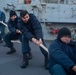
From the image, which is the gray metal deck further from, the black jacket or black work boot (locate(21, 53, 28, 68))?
the black jacket

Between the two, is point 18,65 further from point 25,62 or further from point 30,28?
point 30,28

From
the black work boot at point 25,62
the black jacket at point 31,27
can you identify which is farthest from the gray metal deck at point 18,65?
the black jacket at point 31,27

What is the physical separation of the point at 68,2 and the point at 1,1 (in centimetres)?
225

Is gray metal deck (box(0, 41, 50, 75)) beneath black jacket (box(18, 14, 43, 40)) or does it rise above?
beneath

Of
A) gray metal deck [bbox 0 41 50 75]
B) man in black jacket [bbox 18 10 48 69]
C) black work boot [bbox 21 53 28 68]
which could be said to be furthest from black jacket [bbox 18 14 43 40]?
gray metal deck [bbox 0 41 50 75]

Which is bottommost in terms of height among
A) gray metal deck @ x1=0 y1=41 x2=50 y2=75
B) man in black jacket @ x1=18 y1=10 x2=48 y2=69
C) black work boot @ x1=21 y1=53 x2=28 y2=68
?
gray metal deck @ x1=0 y1=41 x2=50 y2=75

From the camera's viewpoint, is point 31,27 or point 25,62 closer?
point 31,27

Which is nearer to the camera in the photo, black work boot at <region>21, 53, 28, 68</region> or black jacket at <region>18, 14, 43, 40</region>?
black jacket at <region>18, 14, 43, 40</region>

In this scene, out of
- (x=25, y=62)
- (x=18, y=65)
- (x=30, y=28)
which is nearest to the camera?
(x=30, y=28)

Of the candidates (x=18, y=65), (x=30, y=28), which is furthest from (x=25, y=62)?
(x=30, y=28)

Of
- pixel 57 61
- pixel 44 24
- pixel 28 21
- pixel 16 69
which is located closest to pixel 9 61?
pixel 16 69

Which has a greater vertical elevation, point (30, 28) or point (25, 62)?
point (30, 28)

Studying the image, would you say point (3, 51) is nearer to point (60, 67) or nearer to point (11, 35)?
point (11, 35)

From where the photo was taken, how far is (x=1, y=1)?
1048cm
